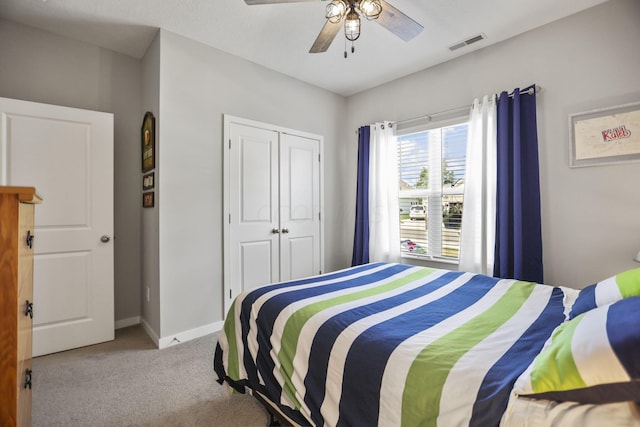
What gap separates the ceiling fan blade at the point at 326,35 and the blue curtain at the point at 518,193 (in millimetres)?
1670

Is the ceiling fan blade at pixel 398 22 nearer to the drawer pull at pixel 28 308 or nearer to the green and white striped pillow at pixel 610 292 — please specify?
the green and white striped pillow at pixel 610 292

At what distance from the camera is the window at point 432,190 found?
10.4ft

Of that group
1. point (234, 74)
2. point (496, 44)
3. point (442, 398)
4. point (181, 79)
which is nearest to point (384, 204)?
point (496, 44)

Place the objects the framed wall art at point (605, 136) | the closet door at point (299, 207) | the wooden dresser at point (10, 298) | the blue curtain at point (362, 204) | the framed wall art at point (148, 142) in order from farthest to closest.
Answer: the blue curtain at point (362, 204) → the closet door at point (299, 207) → the framed wall art at point (148, 142) → the framed wall art at point (605, 136) → the wooden dresser at point (10, 298)

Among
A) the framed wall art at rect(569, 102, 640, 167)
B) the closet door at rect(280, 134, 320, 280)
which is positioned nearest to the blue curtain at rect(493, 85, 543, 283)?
the framed wall art at rect(569, 102, 640, 167)

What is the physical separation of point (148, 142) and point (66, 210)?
0.88 m

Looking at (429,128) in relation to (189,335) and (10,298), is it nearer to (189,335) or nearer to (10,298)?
(189,335)

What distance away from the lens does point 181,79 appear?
2717 millimetres

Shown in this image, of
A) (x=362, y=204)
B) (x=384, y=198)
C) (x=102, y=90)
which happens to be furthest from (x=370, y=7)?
(x=102, y=90)

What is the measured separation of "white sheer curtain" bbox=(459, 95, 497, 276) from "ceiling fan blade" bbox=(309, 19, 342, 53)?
1613mm

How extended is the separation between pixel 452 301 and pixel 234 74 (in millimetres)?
2857

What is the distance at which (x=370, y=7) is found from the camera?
178 cm

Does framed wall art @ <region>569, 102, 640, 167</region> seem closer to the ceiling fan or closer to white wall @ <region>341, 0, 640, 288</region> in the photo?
white wall @ <region>341, 0, 640, 288</region>

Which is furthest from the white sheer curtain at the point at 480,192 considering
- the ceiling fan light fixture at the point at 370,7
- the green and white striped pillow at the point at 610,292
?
the ceiling fan light fixture at the point at 370,7
